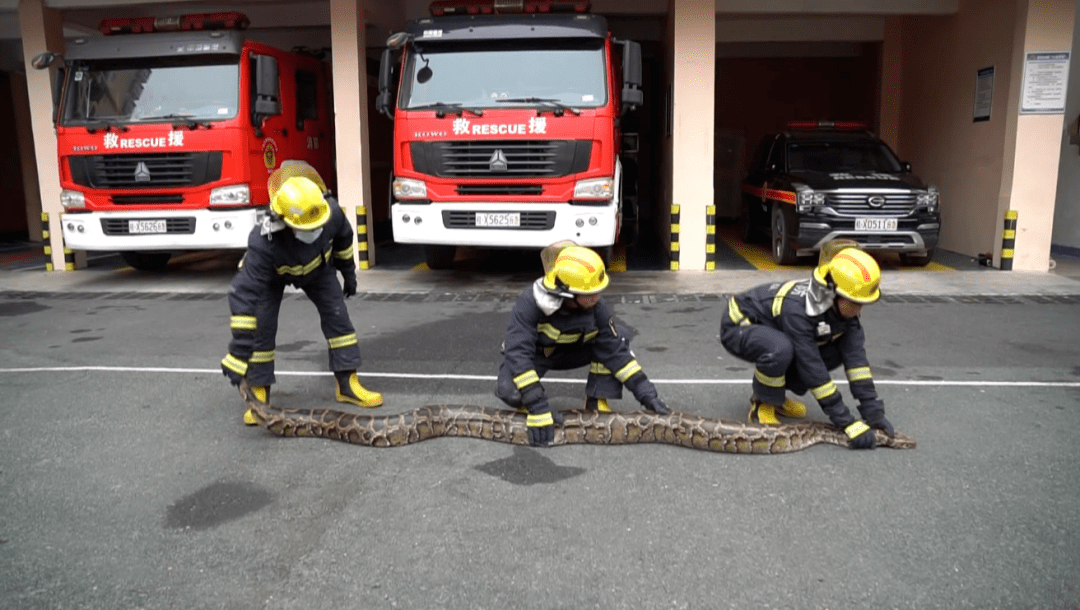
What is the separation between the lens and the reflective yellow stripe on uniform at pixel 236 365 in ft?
16.2

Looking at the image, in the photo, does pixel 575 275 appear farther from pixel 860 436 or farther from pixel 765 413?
pixel 860 436

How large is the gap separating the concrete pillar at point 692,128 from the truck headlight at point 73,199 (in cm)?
789

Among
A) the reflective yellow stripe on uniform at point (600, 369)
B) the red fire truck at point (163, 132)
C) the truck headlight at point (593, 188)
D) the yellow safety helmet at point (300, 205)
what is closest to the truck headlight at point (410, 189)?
the truck headlight at point (593, 188)

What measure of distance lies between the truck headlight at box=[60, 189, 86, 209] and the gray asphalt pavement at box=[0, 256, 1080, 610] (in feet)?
14.3

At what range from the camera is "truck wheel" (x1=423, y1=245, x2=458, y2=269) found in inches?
473

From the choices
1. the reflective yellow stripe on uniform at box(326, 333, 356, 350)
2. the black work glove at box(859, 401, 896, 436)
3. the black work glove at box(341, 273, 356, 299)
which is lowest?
the black work glove at box(859, 401, 896, 436)

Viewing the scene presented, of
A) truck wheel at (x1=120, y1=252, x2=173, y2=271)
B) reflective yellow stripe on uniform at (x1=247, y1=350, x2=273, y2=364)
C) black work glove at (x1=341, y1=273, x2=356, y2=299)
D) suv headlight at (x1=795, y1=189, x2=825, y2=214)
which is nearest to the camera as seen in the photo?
reflective yellow stripe on uniform at (x1=247, y1=350, x2=273, y2=364)

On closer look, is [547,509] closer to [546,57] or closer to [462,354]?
[462,354]

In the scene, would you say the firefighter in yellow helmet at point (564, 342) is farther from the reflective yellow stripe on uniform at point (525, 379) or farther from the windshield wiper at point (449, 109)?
the windshield wiper at point (449, 109)

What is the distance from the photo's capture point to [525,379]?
4523mm

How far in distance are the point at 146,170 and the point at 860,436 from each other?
367 inches

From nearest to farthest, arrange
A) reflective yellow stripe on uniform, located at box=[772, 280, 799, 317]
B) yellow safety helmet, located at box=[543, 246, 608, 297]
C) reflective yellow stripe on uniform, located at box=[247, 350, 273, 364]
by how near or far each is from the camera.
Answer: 1. yellow safety helmet, located at box=[543, 246, 608, 297]
2. reflective yellow stripe on uniform, located at box=[772, 280, 799, 317]
3. reflective yellow stripe on uniform, located at box=[247, 350, 273, 364]

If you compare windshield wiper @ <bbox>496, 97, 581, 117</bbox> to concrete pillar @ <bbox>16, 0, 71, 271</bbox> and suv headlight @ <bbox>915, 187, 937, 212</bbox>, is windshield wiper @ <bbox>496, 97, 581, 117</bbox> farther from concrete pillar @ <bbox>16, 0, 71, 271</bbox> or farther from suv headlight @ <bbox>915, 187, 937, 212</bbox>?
concrete pillar @ <bbox>16, 0, 71, 271</bbox>

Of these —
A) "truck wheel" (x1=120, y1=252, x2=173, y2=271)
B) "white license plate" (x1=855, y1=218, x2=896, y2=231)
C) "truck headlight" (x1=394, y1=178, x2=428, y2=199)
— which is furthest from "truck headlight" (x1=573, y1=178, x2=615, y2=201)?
"truck wheel" (x1=120, y1=252, x2=173, y2=271)
